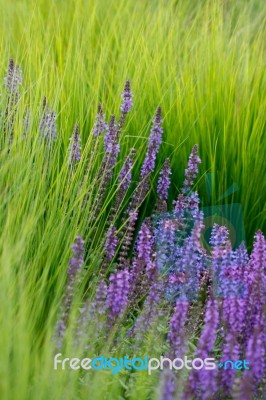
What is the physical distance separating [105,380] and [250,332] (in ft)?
1.62

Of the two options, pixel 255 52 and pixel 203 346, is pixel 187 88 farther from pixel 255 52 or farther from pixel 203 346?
pixel 203 346

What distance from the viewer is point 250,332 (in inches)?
95.9

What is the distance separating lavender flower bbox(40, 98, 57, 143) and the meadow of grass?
0.16 ft

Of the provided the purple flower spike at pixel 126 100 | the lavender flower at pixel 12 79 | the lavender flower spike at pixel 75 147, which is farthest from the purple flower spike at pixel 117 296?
the lavender flower at pixel 12 79

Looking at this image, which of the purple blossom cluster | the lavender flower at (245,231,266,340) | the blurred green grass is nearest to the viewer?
the purple blossom cluster

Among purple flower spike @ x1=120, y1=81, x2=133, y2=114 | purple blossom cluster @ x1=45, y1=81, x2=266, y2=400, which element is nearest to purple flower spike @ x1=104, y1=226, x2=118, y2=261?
purple blossom cluster @ x1=45, y1=81, x2=266, y2=400

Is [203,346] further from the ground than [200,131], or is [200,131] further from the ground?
[200,131]

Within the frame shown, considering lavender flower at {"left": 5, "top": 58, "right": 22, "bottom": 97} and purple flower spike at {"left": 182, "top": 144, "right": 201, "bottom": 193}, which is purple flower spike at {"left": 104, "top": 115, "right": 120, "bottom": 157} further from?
lavender flower at {"left": 5, "top": 58, "right": 22, "bottom": 97}

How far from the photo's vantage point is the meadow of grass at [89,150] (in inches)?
87.7

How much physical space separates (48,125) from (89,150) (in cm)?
36

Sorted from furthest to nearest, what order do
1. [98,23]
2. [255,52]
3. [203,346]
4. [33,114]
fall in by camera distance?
[98,23] → [255,52] → [33,114] → [203,346]

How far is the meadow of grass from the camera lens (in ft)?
7.31

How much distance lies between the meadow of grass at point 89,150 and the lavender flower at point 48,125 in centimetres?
5

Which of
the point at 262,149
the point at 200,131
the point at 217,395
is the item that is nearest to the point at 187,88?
the point at 200,131
